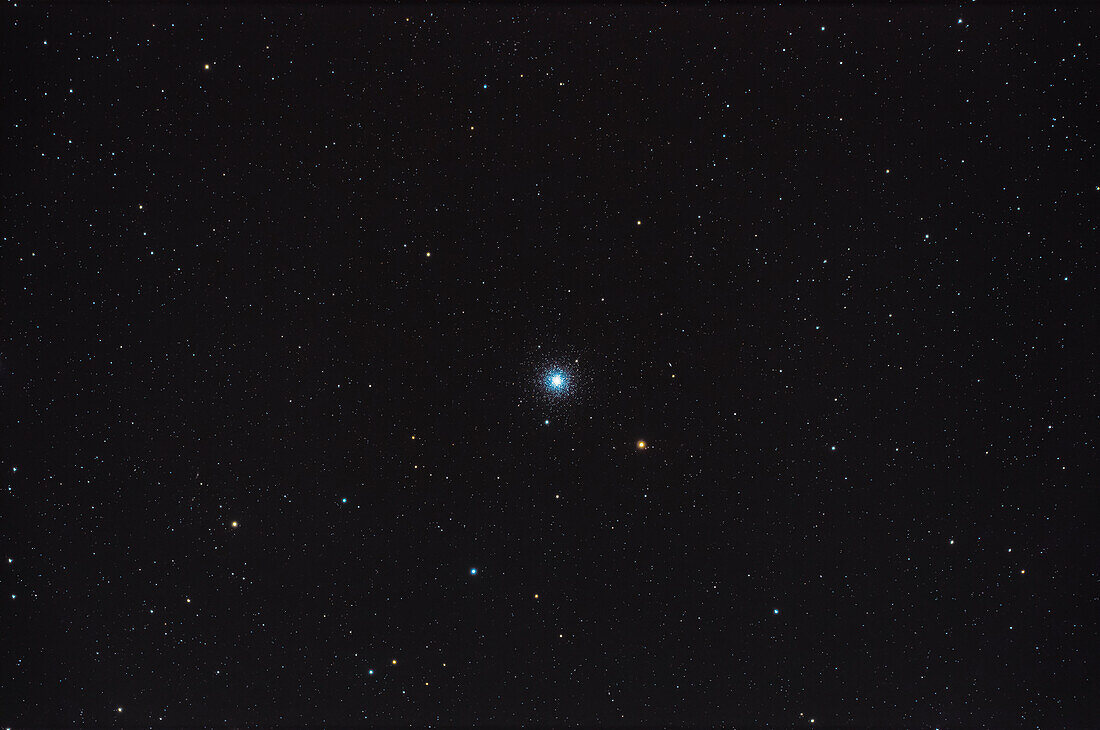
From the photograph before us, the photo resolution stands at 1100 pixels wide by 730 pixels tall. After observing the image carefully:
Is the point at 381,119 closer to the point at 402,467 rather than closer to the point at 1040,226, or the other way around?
the point at 402,467

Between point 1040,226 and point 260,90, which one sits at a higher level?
point 260,90

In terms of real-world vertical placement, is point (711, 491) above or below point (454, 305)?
below

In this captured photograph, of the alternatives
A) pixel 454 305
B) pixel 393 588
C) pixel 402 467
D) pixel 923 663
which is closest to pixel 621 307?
pixel 454 305

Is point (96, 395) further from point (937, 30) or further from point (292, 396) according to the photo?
point (937, 30)

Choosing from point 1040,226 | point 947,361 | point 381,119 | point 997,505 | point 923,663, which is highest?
point 381,119

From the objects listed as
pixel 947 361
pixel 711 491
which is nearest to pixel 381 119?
pixel 711 491

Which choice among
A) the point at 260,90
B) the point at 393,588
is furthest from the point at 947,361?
the point at 260,90

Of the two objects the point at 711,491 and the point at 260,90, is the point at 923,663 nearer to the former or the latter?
the point at 711,491
